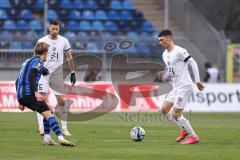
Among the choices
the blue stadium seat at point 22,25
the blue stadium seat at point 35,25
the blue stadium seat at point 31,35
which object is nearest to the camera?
the blue stadium seat at point 31,35

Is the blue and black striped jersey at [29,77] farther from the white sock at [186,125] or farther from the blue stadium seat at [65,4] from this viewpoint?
the blue stadium seat at [65,4]

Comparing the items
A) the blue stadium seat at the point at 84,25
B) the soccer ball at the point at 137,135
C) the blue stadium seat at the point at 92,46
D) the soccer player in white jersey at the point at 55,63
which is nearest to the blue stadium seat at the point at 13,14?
the blue stadium seat at the point at 84,25

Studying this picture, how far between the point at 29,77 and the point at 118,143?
2459mm

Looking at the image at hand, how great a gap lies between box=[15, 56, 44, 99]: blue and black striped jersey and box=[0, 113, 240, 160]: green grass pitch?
1072mm

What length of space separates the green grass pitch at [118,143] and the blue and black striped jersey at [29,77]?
107 cm

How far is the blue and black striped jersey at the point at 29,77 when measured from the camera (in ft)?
46.6

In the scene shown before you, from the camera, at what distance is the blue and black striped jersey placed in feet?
46.6

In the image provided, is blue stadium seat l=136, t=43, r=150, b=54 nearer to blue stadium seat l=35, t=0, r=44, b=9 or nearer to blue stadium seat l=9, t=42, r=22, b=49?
blue stadium seat l=9, t=42, r=22, b=49

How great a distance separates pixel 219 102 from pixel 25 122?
34.4ft

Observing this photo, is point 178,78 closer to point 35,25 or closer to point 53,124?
point 53,124

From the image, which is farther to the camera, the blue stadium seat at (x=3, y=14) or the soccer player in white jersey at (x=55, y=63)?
the blue stadium seat at (x=3, y=14)

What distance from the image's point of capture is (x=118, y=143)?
1542 cm

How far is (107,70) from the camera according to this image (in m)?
31.6

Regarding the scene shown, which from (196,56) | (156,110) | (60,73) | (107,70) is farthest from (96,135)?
(196,56)
